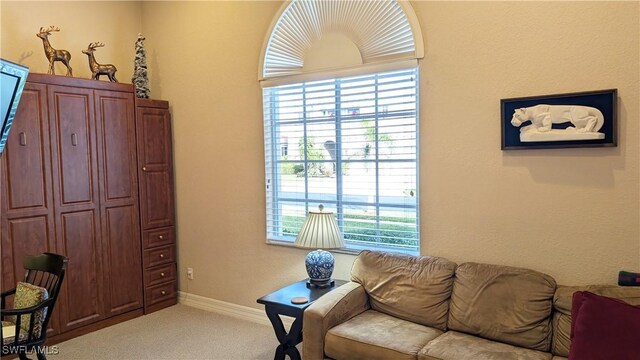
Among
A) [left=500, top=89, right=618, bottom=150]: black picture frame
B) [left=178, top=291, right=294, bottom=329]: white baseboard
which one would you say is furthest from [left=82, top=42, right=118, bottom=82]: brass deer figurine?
[left=500, top=89, right=618, bottom=150]: black picture frame

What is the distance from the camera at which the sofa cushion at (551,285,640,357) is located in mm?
2217

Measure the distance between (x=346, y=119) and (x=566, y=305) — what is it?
6.25ft

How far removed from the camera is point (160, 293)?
169 inches

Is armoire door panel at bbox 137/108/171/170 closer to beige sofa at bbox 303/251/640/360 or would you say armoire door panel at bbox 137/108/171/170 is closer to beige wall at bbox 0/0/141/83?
beige wall at bbox 0/0/141/83

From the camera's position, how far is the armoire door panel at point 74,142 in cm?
351

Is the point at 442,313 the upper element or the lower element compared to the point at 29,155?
lower

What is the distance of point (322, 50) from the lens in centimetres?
346

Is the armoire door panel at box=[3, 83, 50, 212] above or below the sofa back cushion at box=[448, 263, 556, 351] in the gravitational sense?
above

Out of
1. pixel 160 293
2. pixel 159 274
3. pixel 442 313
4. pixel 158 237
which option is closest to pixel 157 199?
pixel 158 237

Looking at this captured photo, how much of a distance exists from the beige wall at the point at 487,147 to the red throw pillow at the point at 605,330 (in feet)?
1.99

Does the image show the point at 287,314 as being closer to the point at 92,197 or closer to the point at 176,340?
the point at 176,340

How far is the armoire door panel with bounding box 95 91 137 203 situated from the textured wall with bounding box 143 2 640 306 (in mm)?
889

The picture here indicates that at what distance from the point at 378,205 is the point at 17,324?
2.36 m

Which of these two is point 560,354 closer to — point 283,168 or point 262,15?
point 283,168
